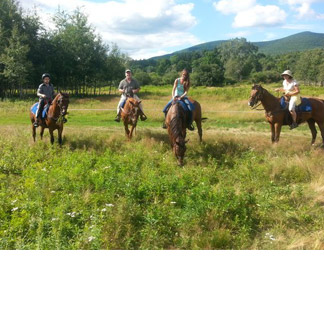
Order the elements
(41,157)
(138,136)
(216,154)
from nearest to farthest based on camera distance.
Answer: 1. (41,157)
2. (216,154)
3. (138,136)

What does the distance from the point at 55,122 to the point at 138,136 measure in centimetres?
318

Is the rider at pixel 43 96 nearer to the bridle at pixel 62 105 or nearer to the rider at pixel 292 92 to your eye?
the bridle at pixel 62 105

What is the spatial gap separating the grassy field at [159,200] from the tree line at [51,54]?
3148cm

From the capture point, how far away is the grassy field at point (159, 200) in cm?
467

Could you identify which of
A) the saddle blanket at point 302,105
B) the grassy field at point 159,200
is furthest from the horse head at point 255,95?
the grassy field at point 159,200

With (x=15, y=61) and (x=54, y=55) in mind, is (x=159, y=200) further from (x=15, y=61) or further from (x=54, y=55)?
(x=54, y=55)

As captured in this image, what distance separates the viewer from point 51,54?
44.2 meters

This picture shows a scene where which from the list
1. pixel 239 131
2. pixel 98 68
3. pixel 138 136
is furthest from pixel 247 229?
pixel 98 68

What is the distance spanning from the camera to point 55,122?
33.5ft

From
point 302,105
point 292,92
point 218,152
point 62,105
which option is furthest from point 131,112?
point 302,105

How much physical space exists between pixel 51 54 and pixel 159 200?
4503 cm

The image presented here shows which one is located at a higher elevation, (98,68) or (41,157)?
(98,68)

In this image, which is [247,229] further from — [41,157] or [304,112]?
[304,112]
